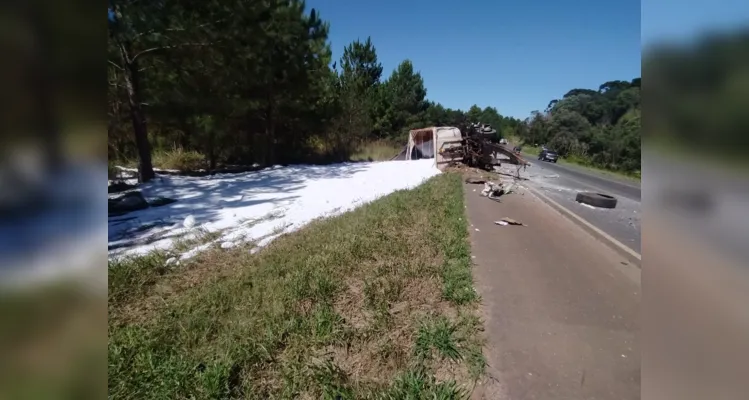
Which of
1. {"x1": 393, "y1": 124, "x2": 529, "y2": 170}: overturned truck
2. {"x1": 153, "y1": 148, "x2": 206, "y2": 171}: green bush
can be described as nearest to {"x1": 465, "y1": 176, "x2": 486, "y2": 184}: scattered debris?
{"x1": 393, "y1": 124, "x2": 529, "y2": 170}: overturned truck

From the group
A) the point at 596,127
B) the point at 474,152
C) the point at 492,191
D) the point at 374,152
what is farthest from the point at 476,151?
the point at 596,127

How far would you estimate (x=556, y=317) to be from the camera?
2.91 metres

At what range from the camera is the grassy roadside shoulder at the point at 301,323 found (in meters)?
2.12

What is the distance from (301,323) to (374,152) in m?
21.5

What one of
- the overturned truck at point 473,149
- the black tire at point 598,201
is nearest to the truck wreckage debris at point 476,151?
the overturned truck at point 473,149

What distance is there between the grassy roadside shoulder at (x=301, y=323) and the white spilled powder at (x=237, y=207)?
964 millimetres

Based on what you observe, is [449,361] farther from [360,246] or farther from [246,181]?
[246,181]

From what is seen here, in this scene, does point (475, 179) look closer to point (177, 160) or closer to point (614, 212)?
point (614, 212)

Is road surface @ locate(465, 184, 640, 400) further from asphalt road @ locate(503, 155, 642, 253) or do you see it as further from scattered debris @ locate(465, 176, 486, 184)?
scattered debris @ locate(465, 176, 486, 184)

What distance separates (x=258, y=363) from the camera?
2.30 m

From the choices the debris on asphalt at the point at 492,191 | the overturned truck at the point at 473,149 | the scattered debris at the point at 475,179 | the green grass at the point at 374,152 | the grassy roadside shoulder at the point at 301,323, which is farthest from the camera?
the green grass at the point at 374,152
